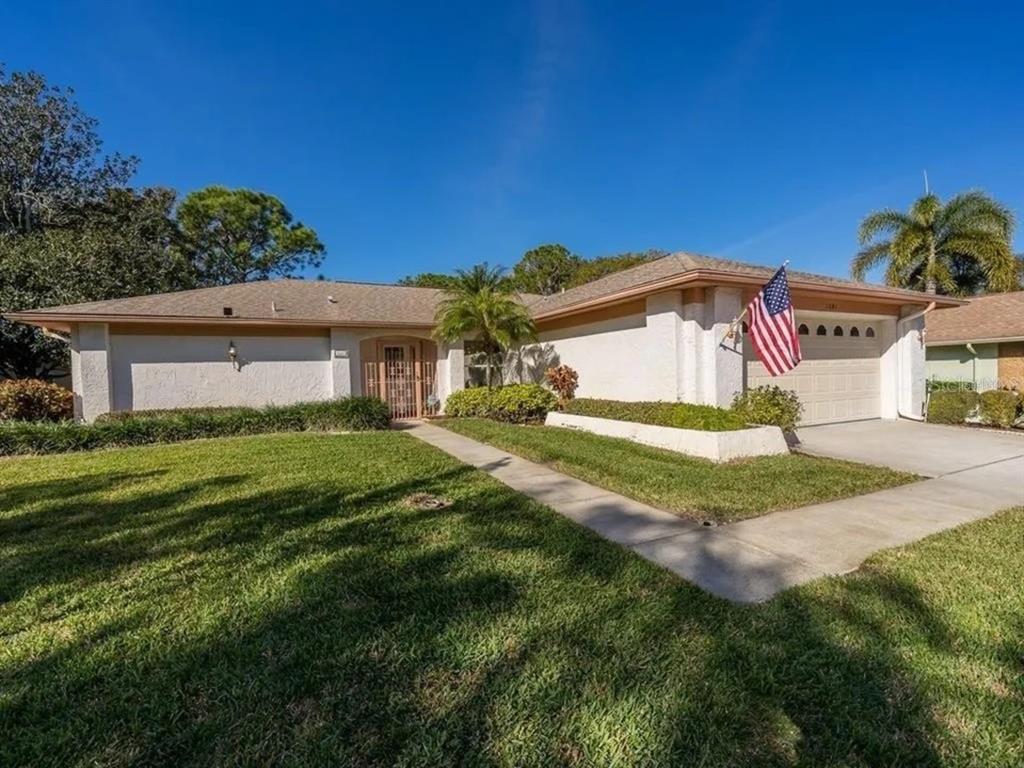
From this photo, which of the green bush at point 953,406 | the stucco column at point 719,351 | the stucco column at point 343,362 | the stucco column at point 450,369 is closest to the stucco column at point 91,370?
the stucco column at point 343,362

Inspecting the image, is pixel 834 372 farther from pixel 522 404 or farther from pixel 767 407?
pixel 522 404

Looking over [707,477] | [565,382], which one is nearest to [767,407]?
[707,477]

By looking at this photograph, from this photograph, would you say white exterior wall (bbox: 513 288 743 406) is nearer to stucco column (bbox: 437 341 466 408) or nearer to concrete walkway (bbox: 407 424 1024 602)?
concrete walkway (bbox: 407 424 1024 602)

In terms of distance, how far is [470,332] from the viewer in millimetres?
14117

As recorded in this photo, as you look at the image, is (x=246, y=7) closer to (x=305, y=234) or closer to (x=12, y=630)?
(x=12, y=630)

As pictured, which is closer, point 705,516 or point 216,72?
point 705,516

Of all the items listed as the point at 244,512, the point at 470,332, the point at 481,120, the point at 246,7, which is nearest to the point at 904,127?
the point at 481,120

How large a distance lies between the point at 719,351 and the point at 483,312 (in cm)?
618

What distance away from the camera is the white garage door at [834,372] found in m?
11.0

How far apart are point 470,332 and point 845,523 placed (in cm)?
1082

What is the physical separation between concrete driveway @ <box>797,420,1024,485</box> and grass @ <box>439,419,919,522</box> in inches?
34.2

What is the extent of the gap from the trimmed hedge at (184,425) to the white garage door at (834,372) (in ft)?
29.8

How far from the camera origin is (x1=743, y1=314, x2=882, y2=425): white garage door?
11.0 meters

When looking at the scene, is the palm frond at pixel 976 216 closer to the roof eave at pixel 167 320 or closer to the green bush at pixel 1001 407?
the green bush at pixel 1001 407
